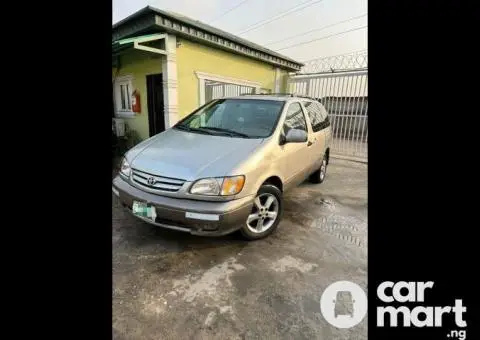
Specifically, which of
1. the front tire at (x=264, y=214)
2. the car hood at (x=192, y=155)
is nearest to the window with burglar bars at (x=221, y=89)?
the car hood at (x=192, y=155)

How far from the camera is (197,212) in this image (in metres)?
2.37

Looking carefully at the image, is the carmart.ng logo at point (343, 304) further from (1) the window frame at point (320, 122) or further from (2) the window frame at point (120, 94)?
(2) the window frame at point (120, 94)

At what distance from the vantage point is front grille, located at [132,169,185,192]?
2.45 meters

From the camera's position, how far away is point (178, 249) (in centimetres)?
277

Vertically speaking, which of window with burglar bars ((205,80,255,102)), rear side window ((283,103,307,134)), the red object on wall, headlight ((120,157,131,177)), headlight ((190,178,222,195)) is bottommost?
headlight ((190,178,222,195))

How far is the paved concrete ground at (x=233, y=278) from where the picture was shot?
187 centimetres

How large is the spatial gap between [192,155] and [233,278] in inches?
47.2

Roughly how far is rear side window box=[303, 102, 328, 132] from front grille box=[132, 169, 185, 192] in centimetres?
248

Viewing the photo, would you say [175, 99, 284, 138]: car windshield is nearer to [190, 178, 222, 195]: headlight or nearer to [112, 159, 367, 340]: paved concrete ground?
[190, 178, 222, 195]: headlight

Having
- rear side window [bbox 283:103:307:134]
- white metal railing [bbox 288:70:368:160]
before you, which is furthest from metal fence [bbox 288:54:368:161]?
rear side window [bbox 283:103:307:134]
